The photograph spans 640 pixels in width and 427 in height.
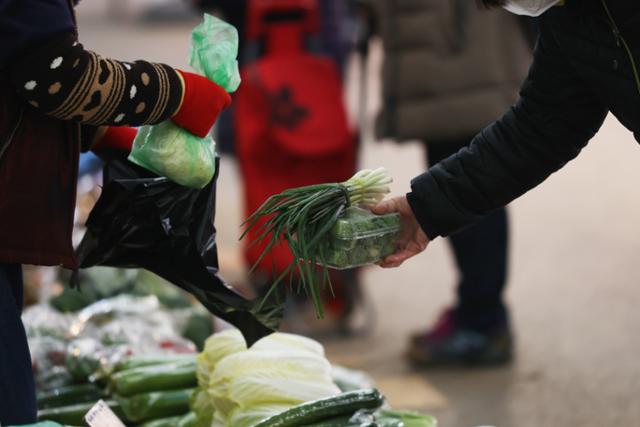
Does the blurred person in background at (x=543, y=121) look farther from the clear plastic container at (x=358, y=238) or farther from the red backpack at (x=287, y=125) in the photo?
the red backpack at (x=287, y=125)

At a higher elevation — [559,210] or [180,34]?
[180,34]

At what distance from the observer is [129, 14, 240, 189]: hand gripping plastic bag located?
99.4 inches

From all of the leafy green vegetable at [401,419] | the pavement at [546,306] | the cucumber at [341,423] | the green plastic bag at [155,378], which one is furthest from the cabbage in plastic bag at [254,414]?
the pavement at [546,306]

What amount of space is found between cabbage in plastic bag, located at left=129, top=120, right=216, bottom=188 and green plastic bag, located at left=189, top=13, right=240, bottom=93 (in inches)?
5.3

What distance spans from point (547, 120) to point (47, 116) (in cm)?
100

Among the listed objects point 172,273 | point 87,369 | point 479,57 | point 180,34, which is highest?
point 180,34

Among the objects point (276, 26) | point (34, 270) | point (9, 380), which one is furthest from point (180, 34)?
point (9, 380)

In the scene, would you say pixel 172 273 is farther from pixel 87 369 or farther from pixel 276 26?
pixel 276 26

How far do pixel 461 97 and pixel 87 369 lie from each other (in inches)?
74.9

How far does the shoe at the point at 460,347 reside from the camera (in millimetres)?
4750

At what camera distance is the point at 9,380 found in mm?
2418

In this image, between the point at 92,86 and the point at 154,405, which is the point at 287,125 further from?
the point at 92,86

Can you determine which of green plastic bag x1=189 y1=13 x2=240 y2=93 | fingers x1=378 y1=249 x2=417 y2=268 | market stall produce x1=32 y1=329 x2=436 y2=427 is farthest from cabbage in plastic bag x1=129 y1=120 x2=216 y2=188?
market stall produce x1=32 y1=329 x2=436 y2=427

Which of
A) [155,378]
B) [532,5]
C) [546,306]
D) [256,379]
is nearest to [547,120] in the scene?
[532,5]
